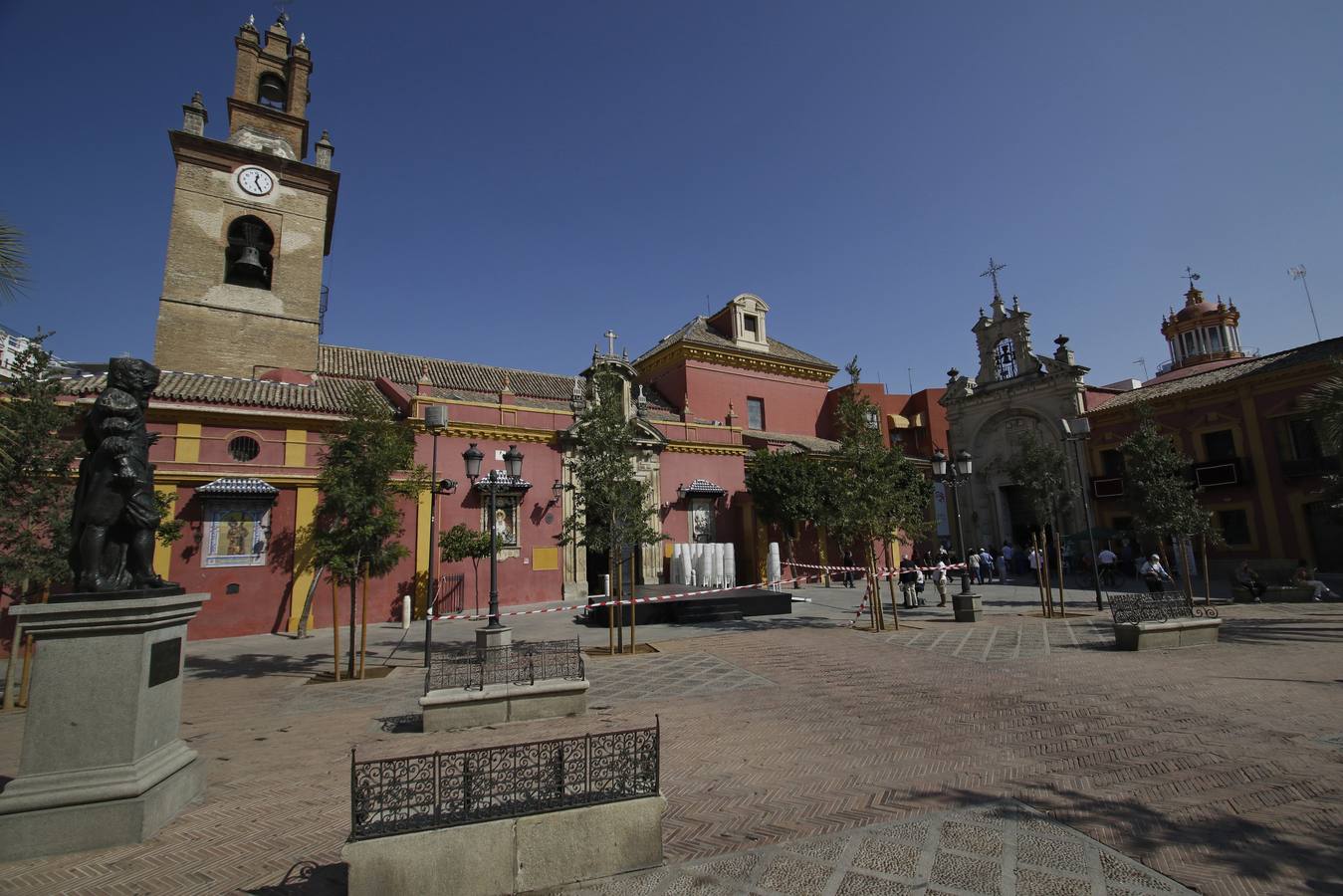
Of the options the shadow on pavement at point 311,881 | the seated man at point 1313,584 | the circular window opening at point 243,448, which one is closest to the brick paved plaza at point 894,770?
the shadow on pavement at point 311,881

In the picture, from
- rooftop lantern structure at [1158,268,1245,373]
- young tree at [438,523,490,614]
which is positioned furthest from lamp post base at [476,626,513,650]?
rooftop lantern structure at [1158,268,1245,373]

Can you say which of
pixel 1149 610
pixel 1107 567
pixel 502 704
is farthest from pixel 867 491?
pixel 1107 567

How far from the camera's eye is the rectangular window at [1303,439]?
22438 mm

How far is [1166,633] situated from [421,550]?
19205 mm

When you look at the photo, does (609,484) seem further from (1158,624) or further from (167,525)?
(167,525)

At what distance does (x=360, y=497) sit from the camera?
439 inches

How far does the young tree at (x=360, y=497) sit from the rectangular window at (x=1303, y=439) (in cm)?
3081

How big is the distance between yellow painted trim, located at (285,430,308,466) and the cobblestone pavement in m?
18.2

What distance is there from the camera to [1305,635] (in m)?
12.3

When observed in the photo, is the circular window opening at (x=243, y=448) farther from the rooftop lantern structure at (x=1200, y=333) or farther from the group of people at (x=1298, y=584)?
the rooftop lantern structure at (x=1200, y=333)

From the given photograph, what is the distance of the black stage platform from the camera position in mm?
17016

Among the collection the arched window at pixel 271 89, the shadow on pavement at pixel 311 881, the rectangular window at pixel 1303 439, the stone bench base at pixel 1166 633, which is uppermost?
the arched window at pixel 271 89

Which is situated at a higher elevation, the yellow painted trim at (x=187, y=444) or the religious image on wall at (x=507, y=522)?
the yellow painted trim at (x=187, y=444)

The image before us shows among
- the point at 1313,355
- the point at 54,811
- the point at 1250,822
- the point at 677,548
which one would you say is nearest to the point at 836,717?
the point at 1250,822
